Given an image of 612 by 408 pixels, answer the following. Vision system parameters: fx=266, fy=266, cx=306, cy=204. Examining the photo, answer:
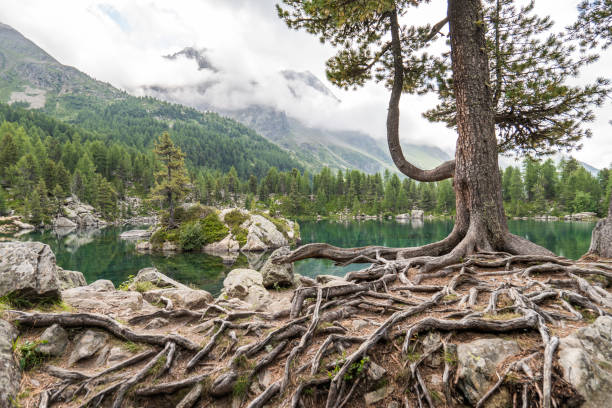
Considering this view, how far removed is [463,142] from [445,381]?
20.1 ft

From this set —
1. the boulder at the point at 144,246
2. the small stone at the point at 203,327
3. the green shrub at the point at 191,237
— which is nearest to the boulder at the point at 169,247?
the green shrub at the point at 191,237

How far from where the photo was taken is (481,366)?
9.13ft

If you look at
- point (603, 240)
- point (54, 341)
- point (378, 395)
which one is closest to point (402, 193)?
point (603, 240)

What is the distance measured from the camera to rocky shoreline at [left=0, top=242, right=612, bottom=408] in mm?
2740

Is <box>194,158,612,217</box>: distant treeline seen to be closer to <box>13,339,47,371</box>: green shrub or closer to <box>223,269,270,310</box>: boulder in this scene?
<box>223,269,270,310</box>: boulder

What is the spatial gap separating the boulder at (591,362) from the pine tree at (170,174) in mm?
45687

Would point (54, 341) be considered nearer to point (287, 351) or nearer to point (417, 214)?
point (287, 351)

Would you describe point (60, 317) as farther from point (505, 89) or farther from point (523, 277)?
point (505, 89)

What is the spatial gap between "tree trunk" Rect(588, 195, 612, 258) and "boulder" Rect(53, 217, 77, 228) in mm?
94621

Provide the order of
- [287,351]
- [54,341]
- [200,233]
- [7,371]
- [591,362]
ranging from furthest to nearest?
[200,233] < [54,341] < [287,351] < [7,371] < [591,362]

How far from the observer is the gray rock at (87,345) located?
159 inches

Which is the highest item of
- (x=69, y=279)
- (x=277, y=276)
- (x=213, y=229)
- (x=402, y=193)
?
(x=402, y=193)

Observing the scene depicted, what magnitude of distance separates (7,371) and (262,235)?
120ft

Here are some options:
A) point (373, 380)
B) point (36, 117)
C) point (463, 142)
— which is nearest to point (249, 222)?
point (463, 142)
